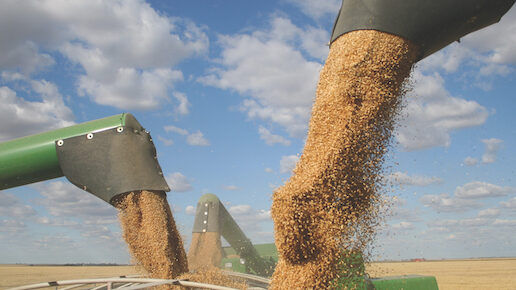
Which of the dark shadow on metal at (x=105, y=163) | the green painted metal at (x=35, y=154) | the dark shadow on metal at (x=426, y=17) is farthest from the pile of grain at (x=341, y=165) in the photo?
the green painted metal at (x=35, y=154)

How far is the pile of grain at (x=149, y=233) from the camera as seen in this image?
245 inches

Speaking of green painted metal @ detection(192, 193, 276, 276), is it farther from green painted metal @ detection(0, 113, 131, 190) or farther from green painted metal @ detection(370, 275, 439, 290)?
green painted metal @ detection(370, 275, 439, 290)

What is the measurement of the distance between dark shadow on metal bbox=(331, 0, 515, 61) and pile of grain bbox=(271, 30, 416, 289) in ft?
0.41

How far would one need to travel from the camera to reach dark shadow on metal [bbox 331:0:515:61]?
4.44 m

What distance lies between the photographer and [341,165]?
436 cm

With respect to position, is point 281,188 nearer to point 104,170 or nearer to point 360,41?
point 360,41

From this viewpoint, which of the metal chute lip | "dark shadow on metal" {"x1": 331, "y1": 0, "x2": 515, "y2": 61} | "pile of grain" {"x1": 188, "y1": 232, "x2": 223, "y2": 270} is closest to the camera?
"dark shadow on metal" {"x1": 331, "y1": 0, "x2": 515, "y2": 61}

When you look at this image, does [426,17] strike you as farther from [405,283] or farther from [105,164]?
[105,164]

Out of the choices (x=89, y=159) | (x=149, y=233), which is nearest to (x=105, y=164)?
(x=89, y=159)

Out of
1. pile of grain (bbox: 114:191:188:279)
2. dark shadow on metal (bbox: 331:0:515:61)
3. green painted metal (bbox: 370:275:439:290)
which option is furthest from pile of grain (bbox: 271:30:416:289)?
pile of grain (bbox: 114:191:188:279)

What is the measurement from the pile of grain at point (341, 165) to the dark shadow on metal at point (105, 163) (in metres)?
3.02

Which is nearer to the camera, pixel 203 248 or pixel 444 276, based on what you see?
pixel 203 248

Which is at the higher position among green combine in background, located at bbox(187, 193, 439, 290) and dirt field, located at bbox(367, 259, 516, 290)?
green combine in background, located at bbox(187, 193, 439, 290)

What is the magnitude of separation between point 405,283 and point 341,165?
6.56 feet
